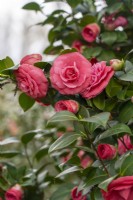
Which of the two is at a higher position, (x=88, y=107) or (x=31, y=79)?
(x=31, y=79)

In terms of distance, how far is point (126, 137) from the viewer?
Result: 129 centimetres

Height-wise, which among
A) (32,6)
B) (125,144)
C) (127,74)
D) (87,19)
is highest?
(32,6)

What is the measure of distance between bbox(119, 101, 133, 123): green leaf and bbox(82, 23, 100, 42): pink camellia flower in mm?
529

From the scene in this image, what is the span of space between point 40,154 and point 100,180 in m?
0.68

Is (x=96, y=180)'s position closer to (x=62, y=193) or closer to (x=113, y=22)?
(x=62, y=193)

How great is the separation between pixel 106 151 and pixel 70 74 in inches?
9.6

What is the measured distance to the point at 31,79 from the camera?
1.11 metres

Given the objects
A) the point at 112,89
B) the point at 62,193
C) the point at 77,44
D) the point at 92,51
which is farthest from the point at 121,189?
the point at 77,44

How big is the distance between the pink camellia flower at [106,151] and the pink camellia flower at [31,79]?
0.23 metres

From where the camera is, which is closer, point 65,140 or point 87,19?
point 65,140

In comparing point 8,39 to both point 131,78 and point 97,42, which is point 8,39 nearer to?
point 97,42

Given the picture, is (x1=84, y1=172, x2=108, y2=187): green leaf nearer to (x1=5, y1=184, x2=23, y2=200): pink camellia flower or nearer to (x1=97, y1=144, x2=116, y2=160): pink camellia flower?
(x1=97, y1=144, x2=116, y2=160): pink camellia flower

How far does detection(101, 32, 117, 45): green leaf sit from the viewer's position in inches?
63.7

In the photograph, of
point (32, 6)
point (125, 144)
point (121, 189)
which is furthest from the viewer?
point (32, 6)
